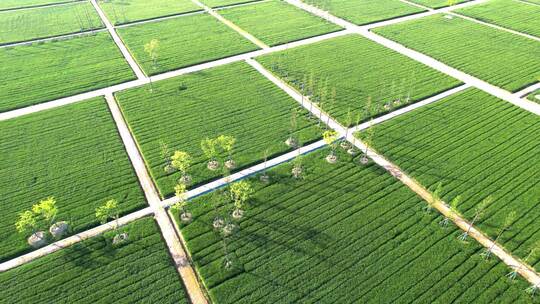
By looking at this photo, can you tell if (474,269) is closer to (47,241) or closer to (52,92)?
(47,241)

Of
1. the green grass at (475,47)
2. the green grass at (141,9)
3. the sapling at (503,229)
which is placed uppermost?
the green grass at (141,9)

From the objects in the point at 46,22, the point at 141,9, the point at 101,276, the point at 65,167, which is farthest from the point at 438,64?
the point at 46,22

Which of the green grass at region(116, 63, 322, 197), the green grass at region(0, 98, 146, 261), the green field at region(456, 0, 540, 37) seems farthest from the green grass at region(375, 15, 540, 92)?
the green grass at region(0, 98, 146, 261)

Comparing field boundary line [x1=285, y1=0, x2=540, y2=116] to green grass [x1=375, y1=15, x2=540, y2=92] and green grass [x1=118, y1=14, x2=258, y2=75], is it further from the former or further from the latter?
green grass [x1=118, y1=14, x2=258, y2=75]

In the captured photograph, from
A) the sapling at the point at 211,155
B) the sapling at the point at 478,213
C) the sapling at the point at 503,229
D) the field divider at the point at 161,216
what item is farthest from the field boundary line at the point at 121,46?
the sapling at the point at 503,229

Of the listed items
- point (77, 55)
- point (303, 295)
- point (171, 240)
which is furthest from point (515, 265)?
point (77, 55)

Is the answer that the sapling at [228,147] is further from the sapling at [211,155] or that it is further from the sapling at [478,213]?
the sapling at [478,213]
